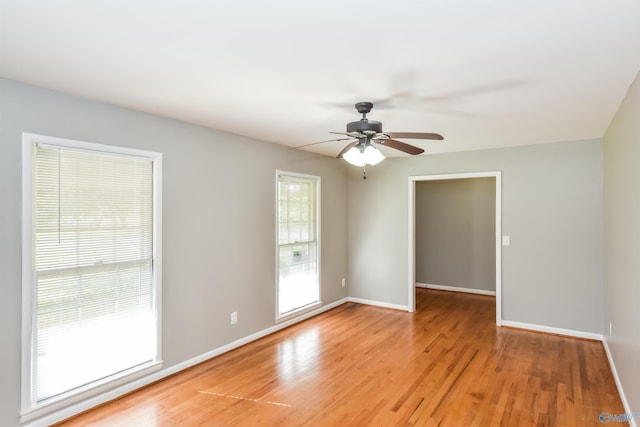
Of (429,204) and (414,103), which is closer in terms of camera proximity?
(414,103)

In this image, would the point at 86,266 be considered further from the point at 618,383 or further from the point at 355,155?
the point at 618,383

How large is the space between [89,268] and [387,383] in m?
2.66

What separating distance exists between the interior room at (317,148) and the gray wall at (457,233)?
1.69m

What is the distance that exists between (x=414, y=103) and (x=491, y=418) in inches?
96.7

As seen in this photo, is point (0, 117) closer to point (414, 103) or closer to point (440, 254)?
point (414, 103)

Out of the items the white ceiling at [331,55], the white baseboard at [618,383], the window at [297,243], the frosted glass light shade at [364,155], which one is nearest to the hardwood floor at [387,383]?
the white baseboard at [618,383]

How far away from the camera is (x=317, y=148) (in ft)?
16.3

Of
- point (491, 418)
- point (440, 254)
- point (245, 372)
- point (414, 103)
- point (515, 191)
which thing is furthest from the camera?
point (440, 254)

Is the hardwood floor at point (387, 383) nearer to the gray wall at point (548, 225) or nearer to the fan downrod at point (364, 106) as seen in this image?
the gray wall at point (548, 225)

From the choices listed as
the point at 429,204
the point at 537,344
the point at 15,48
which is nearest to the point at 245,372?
the point at 15,48

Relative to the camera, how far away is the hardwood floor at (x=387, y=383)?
2.73 m

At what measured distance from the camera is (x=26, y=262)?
248 cm

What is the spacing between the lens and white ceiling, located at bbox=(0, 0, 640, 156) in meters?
1.59

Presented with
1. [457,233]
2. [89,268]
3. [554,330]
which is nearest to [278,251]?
[89,268]
